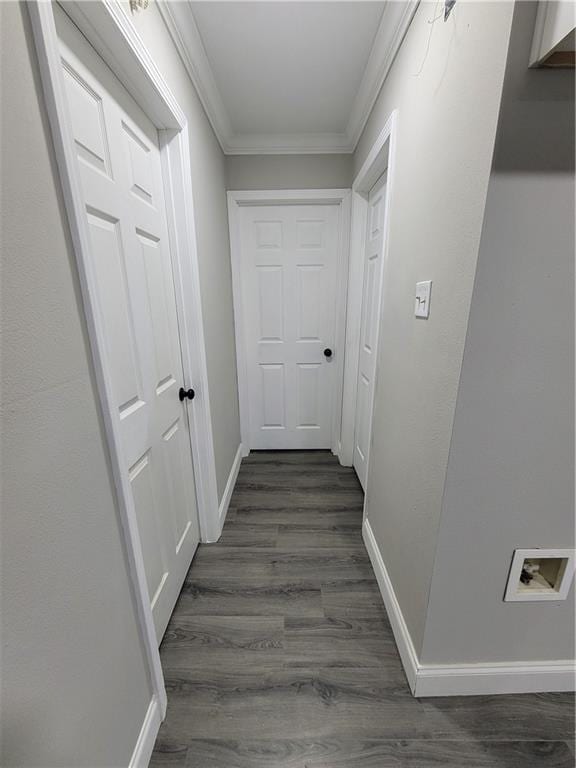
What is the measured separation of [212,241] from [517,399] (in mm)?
1671

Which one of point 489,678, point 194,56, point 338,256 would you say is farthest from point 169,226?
point 489,678

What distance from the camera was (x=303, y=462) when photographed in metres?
2.57

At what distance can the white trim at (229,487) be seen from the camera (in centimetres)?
185

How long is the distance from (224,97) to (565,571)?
2.54 meters

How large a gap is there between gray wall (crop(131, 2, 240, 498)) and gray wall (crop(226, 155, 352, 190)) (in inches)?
5.1

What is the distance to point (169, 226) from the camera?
133 cm

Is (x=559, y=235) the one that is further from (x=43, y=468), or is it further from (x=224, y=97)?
(x=224, y=97)

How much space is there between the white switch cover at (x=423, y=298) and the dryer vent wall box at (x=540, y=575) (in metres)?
0.79

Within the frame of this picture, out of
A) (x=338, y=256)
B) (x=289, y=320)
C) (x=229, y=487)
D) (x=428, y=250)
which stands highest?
(x=338, y=256)

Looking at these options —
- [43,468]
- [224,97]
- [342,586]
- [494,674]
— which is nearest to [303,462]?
[342,586]

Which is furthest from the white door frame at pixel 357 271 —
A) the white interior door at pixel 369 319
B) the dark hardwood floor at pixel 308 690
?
the dark hardwood floor at pixel 308 690

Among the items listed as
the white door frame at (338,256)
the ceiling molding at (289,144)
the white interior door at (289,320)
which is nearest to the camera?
the ceiling molding at (289,144)

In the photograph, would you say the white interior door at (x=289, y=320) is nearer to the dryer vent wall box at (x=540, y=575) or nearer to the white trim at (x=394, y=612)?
the white trim at (x=394, y=612)

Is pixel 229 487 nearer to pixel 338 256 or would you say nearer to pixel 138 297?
pixel 138 297
